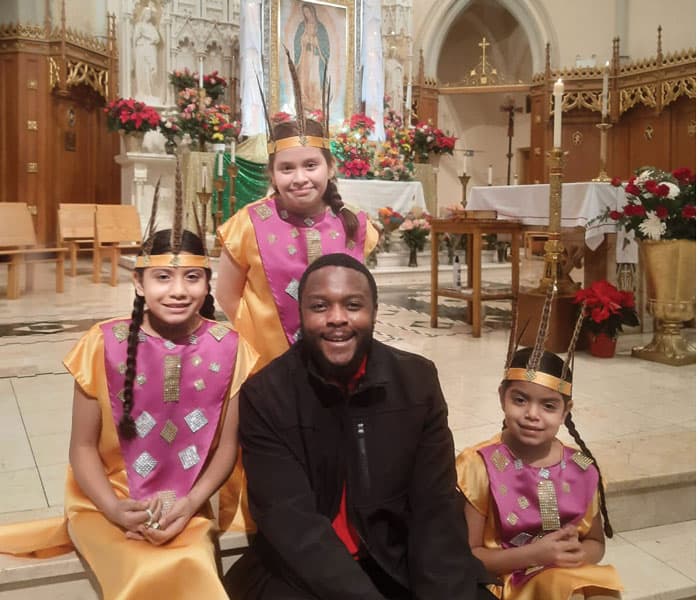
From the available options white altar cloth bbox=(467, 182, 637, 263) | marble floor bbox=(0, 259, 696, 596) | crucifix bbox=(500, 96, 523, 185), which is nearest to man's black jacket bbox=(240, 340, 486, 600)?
marble floor bbox=(0, 259, 696, 596)

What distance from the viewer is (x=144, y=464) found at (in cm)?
208

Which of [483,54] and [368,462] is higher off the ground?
[483,54]

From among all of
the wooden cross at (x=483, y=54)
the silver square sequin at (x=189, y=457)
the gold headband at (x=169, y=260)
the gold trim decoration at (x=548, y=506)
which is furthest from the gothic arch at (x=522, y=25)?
the silver square sequin at (x=189, y=457)

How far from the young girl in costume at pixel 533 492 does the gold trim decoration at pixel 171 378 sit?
84cm

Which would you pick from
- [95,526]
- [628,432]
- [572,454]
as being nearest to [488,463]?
→ [572,454]

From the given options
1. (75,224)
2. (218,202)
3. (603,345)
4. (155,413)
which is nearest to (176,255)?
(155,413)

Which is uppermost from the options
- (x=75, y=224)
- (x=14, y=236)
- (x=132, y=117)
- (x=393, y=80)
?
(x=393, y=80)

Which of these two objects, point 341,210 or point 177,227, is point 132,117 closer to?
point 341,210

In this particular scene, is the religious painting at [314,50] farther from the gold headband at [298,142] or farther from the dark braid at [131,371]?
the dark braid at [131,371]

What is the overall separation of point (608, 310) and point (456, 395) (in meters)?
1.46

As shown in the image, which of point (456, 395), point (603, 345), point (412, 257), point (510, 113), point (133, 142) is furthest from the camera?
point (510, 113)

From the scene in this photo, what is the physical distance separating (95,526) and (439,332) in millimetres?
4223

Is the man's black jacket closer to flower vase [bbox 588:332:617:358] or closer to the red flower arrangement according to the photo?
flower vase [bbox 588:332:617:358]

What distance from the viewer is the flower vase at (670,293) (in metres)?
4.86
